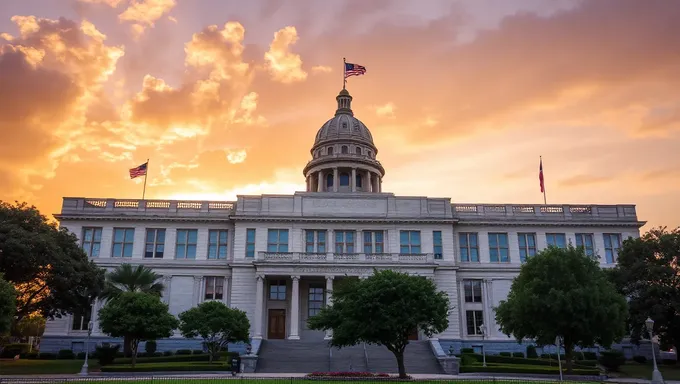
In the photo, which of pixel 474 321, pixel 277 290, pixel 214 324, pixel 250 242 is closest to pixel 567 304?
pixel 474 321

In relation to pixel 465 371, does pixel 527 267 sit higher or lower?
higher

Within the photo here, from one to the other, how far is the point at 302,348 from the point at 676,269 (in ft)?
109

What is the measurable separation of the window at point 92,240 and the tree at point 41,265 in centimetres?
1302

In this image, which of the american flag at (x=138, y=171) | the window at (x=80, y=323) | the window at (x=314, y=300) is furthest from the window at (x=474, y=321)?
the window at (x=80, y=323)

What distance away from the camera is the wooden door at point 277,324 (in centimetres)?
5638

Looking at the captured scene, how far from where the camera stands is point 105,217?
58.8 metres

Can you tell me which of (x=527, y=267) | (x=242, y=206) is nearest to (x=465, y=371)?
(x=527, y=267)

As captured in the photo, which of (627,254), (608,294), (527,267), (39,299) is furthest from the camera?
(627,254)

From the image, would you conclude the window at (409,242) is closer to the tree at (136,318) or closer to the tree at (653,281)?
the tree at (653,281)

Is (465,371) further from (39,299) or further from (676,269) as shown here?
(39,299)

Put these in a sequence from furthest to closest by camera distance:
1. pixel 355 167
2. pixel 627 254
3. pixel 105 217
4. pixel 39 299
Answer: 1. pixel 355 167
2. pixel 105 217
3. pixel 627 254
4. pixel 39 299

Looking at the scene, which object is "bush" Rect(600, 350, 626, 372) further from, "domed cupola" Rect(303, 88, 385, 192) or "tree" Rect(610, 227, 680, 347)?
"domed cupola" Rect(303, 88, 385, 192)

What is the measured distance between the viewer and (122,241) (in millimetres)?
58906

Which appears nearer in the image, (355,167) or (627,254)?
(627,254)
